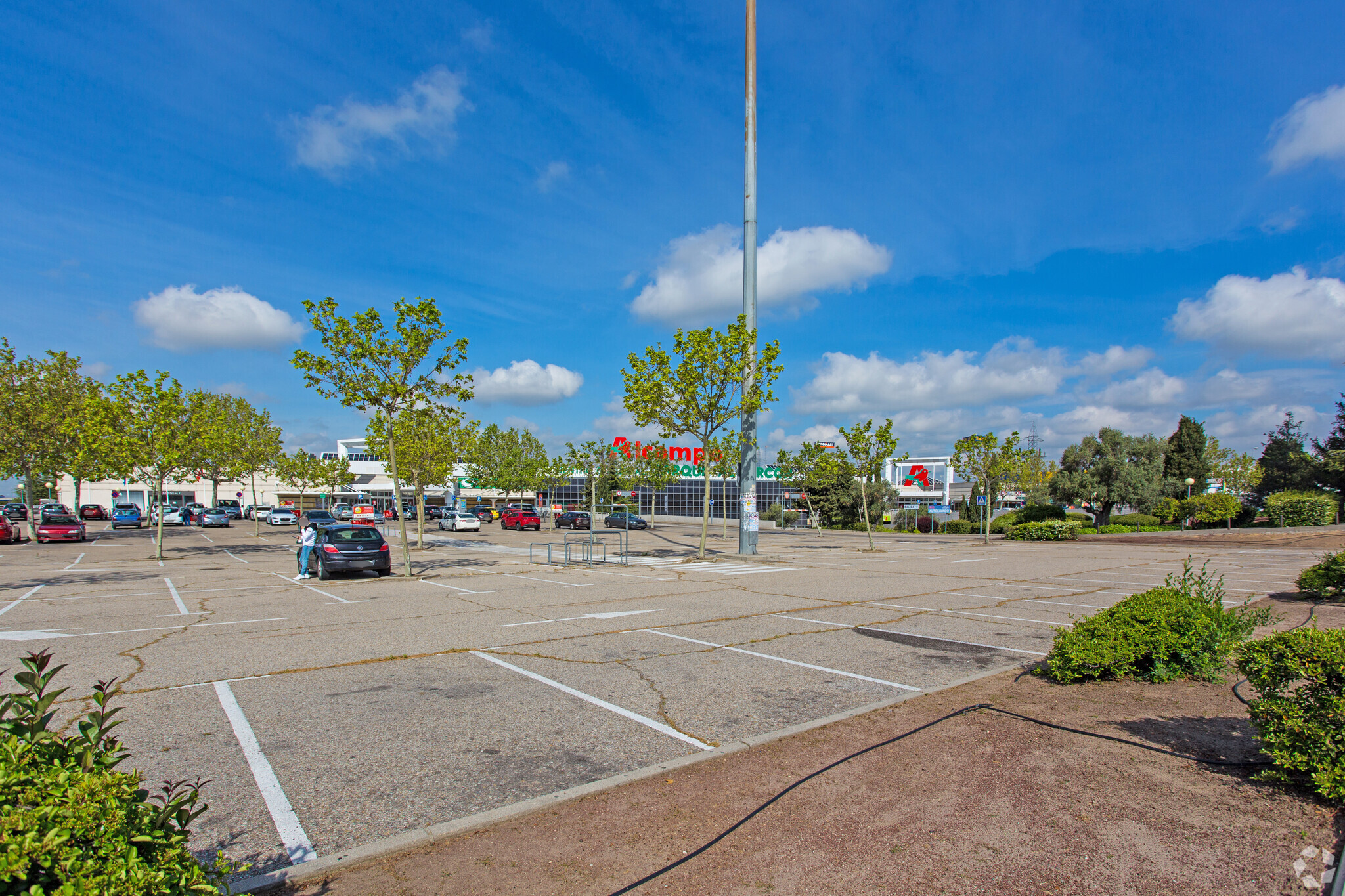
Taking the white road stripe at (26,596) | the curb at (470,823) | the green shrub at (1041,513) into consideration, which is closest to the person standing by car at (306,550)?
the white road stripe at (26,596)

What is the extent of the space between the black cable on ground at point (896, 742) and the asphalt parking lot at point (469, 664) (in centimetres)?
75

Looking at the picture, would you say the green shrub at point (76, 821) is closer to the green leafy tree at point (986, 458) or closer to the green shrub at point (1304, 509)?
the green leafy tree at point (986, 458)

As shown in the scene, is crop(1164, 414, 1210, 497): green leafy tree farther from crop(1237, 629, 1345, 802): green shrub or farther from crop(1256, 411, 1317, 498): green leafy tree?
crop(1237, 629, 1345, 802): green shrub

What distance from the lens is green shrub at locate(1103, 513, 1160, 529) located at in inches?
1684

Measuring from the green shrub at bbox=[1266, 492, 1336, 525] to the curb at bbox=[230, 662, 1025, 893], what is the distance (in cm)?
4542

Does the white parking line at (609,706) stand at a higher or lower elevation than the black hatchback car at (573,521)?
higher

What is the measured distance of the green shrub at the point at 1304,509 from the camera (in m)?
37.2

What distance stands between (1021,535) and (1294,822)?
36253 mm

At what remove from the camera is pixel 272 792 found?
431 cm

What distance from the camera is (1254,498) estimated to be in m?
47.3

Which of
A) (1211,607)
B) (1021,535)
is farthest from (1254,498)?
(1211,607)

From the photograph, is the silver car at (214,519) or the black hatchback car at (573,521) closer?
the black hatchback car at (573,521)

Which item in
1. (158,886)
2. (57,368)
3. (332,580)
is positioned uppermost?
(57,368)

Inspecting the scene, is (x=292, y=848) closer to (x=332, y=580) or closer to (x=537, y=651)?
(x=537, y=651)
